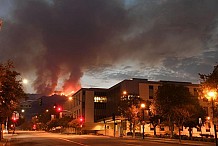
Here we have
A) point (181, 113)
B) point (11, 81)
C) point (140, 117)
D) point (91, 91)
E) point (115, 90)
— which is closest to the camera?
point (11, 81)

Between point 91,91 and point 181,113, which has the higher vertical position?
point 91,91

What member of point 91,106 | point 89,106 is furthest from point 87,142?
point 91,106

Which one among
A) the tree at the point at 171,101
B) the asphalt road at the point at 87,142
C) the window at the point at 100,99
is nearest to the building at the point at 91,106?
the window at the point at 100,99

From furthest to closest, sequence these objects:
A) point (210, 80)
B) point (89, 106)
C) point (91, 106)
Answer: point (91, 106), point (89, 106), point (210, 80)

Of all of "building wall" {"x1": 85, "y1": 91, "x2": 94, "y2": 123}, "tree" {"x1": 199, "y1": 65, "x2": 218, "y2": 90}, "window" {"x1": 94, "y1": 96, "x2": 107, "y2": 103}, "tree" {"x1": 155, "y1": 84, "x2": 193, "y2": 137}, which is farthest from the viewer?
"window" {"x1": 94, "y1": 96, "x2": 107, "y2": 103}

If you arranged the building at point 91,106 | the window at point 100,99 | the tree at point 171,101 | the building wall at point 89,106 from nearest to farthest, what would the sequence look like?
the tree at point 171,101 < the building at point 91,106 < the building wall at point 89,106 < the window at point 100,99

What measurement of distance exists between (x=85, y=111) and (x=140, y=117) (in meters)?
51.0

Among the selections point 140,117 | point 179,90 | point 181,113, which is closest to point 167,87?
point 179,90

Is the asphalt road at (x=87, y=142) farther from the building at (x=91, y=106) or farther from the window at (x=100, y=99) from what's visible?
the window at (x=100, y=99)

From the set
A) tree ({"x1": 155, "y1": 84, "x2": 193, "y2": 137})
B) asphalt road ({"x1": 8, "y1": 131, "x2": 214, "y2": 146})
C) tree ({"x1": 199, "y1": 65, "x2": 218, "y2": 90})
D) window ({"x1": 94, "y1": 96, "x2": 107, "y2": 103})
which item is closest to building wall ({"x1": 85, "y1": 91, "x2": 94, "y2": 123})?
window ({"x1": 94, "y1": 96, "x2": 107, "y2": 103})

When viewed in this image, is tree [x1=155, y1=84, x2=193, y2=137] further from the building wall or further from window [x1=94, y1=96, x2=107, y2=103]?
window [x1=94, y1=96, x2=107, y2=103]

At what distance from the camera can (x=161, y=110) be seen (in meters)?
53.3

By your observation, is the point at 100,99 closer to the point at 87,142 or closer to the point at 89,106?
the point at 89,106

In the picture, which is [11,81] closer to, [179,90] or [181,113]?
[181,113]
